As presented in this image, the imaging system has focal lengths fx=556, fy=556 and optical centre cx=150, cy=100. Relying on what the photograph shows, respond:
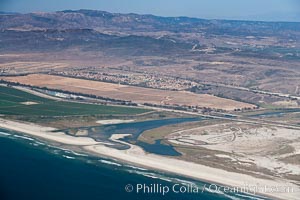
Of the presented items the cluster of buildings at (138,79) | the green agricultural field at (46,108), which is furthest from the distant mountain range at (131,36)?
the green agricultural field at (46,108)

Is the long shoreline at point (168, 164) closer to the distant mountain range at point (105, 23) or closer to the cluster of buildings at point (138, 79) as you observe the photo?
the cluster of buildings at point (138, 79)

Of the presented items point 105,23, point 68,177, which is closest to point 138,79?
point 68,177

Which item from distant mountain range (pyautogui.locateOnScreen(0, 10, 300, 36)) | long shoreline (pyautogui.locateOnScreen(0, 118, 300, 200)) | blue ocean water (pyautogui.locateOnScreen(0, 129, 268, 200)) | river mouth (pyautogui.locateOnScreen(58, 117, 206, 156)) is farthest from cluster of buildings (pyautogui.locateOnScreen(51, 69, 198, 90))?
distant mountain range (pyautogui.locateOnScreen(0, 10, 300, 36))

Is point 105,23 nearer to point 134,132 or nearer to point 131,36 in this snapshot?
point 131,36

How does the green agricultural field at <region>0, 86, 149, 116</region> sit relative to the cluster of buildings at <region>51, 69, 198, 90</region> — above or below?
below

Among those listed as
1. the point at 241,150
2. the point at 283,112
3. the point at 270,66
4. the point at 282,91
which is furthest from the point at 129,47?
the point at 241,150

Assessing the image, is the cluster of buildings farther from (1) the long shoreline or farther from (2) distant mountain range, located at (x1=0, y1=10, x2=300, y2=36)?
(2) distant mountain range, located at (x1=0, y1=10, x2=300, y2=36)
